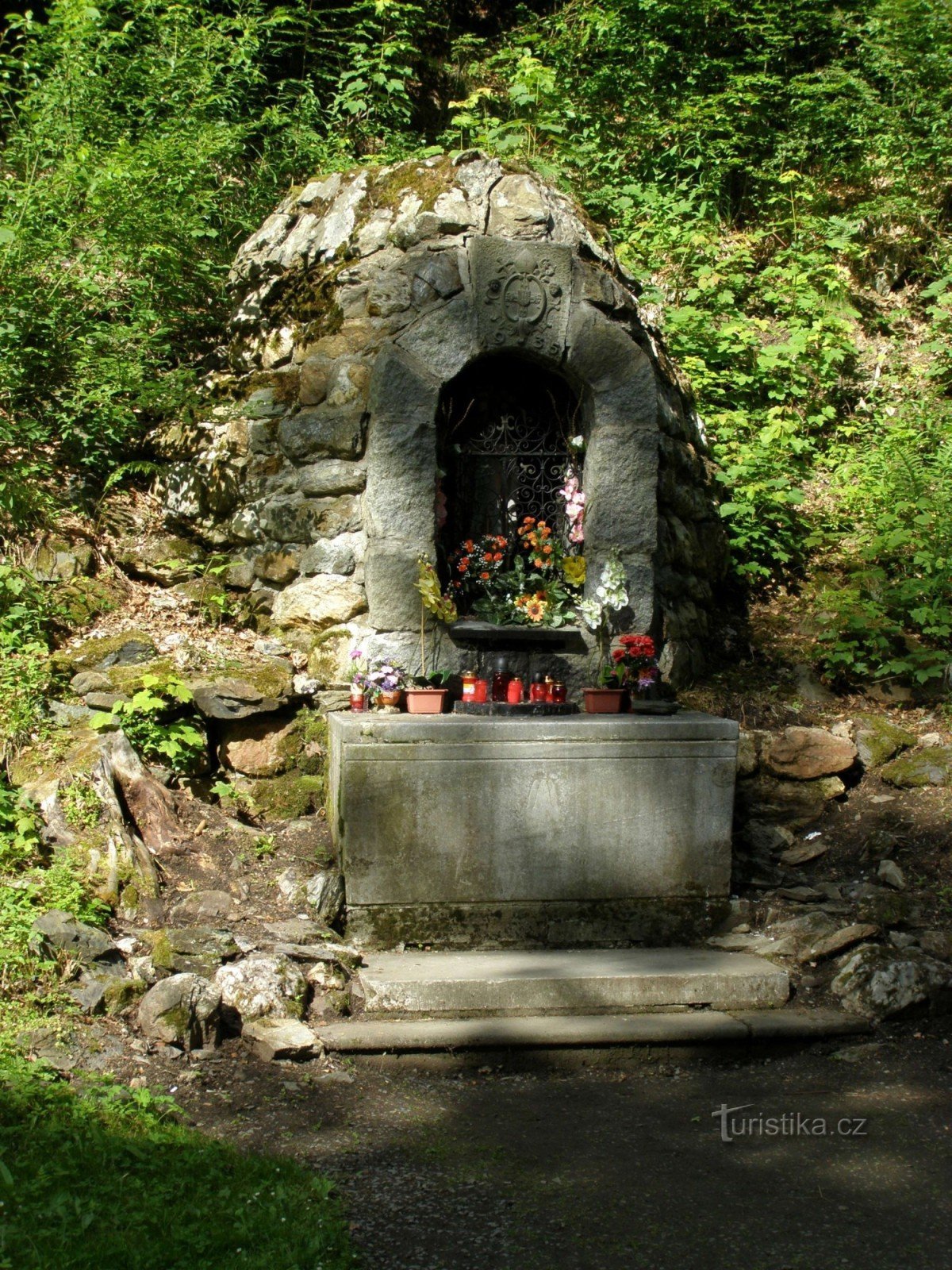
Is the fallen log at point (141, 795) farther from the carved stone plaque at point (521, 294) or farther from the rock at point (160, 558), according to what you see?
the carved stone plaque at point (521, 294)

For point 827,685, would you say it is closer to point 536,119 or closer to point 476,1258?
point 476,1258

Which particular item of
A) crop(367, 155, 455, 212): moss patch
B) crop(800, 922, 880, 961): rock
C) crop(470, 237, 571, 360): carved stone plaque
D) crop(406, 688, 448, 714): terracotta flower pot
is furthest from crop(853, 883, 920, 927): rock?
crop(367, 155, 455, 212): moss patch

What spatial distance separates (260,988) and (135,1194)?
50.1 inches

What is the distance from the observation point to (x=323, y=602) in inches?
234

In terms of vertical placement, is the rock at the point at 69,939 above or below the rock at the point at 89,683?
below

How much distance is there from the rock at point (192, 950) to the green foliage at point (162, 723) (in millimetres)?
1158

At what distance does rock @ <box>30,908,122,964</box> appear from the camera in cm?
404

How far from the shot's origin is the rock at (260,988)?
4.13 metres

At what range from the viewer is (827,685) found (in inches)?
266

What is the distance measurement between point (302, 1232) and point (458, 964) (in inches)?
75.2

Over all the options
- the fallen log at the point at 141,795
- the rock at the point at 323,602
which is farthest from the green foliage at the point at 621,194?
the fallen log at the point at 141,795

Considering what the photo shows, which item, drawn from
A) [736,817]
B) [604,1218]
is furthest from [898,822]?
[604,1218]

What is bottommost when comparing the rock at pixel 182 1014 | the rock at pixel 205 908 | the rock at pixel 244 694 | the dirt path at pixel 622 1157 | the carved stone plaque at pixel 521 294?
the dirt path at pixel 622 1157

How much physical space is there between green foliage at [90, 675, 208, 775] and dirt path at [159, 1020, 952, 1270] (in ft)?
5.89
